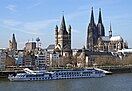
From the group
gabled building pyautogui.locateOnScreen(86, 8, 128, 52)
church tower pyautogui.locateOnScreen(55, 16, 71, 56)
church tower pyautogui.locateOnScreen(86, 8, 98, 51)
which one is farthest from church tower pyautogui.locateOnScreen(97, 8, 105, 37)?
church tower pyautogui.locateOnScreen(55, 16, 71, 56)

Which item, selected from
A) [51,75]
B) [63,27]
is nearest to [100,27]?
[63,27]

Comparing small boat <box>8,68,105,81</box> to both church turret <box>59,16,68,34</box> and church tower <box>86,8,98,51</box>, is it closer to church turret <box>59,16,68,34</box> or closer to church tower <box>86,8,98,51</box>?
church turret <box>59,16,68,34</box>

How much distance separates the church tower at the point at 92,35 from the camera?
125 m

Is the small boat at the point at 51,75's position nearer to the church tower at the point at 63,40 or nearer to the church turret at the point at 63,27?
the church tower at the point at 63,40

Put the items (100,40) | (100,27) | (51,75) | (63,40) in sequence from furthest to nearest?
(100,27), (100,40), (63,40), (51,75)

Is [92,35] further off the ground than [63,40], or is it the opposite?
[92,35]

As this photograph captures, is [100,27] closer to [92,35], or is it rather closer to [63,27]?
[92,35]

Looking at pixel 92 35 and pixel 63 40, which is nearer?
pixel 63 40

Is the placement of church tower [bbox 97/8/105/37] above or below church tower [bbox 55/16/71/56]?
above

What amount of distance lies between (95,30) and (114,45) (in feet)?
32.8

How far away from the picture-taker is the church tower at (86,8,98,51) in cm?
12506

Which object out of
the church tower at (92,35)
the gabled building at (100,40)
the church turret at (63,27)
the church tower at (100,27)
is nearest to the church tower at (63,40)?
the church turret at (63,27)

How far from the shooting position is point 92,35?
416 feet

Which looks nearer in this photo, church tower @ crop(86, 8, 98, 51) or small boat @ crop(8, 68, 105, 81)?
small boat @ crop(8, 68, 105, 81)
